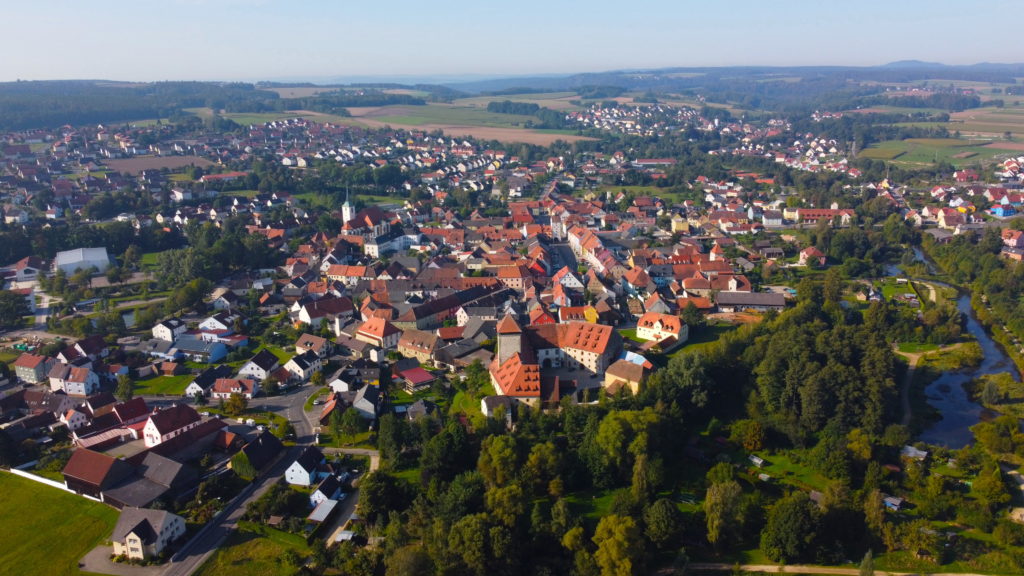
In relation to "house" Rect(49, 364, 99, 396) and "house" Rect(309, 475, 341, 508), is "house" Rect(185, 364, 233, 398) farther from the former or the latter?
"house" Rect(309, 475, 341, 508)

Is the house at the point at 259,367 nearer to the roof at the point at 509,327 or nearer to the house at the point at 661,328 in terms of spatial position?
the roof at the point at 509,327

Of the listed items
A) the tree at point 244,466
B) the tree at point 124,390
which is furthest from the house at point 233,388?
the tree at point 244,466

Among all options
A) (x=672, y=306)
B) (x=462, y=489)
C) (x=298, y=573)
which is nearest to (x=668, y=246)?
(x=672, y=306)

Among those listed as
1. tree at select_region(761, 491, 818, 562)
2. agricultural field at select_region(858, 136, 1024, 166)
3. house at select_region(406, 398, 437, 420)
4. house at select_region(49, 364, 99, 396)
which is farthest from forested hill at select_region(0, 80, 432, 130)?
tree at select_region(761, 491, 818, 562)

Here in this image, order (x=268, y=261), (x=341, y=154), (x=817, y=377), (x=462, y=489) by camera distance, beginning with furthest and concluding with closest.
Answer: (x=341, y=154) < (x=268, y=261) < (x=817, y=377) < (x=462, y=489)

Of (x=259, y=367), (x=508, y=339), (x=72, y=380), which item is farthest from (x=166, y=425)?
(x=508, y=339)

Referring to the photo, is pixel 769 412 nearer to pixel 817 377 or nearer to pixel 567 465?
pixel 817 377

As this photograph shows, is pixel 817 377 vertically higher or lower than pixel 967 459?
higher
